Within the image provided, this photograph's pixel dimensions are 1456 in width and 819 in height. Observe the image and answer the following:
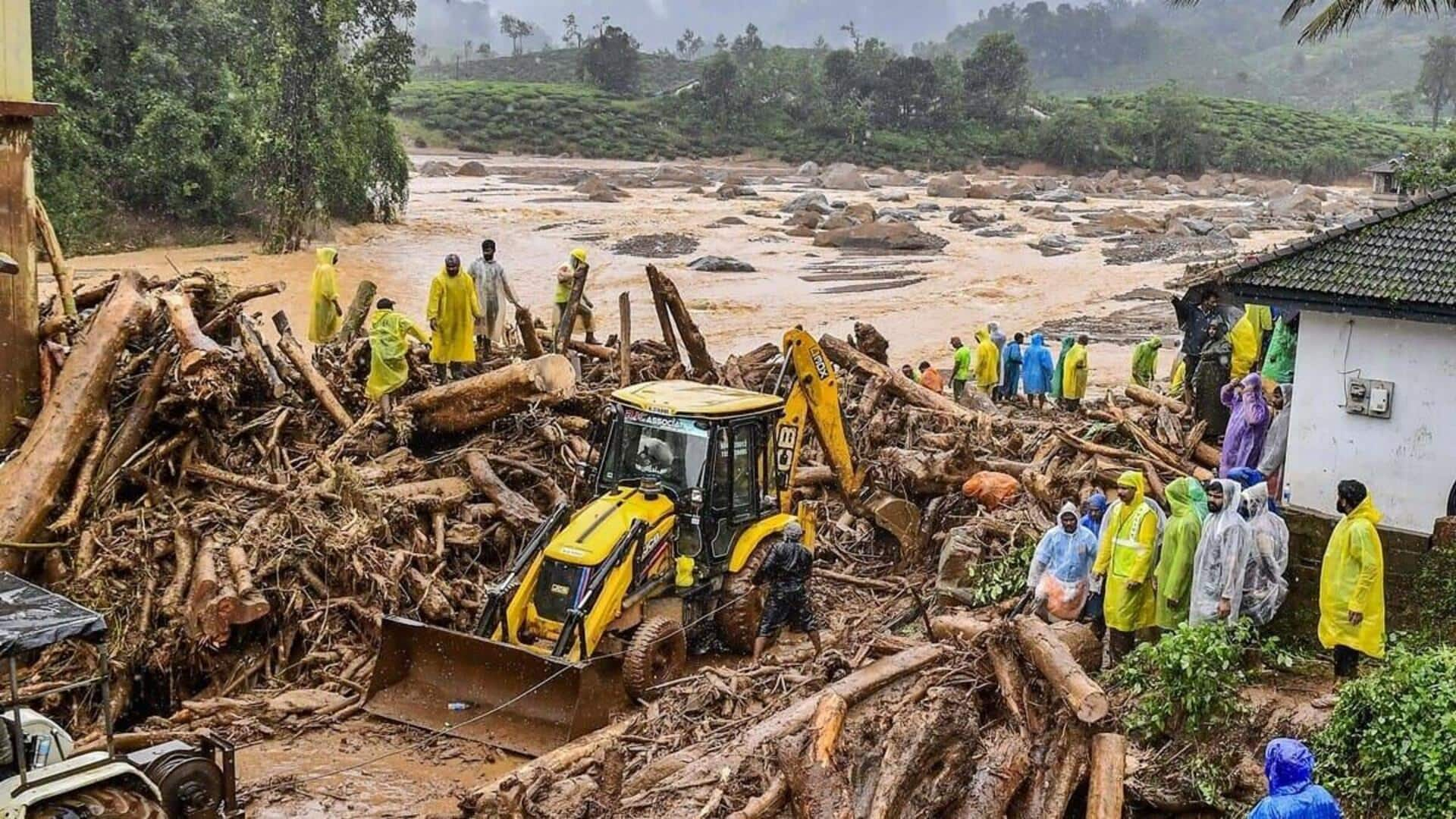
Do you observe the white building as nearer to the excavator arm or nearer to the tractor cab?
the excavator arm

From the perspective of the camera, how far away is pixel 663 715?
10.1 metres

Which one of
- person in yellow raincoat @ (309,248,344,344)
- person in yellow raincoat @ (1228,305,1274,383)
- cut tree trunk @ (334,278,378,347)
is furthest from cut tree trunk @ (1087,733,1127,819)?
person in yellow raincoat @ (309,248,344,344)

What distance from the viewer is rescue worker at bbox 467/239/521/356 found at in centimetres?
1789

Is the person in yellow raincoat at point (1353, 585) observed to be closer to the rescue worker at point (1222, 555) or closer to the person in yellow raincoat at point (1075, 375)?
the rescue worker at point (1222, 555)

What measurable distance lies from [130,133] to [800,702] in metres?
35.8

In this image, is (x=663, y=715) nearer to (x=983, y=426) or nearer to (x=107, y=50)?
(x=983, y=426)

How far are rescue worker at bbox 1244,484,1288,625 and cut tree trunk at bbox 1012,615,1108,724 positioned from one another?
8.14ft

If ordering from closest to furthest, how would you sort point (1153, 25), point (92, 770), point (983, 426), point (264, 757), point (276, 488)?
point (92, 770) → point (264, 757) → point (276, 488) → point (983, 426) → point (1153, 25)

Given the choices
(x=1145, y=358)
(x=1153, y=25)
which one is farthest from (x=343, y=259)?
(x=1153, y=25)

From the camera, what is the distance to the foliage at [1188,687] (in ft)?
30.5

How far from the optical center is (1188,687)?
933cm

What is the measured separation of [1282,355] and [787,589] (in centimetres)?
682

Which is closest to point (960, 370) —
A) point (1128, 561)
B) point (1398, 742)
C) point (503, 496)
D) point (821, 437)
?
point (821, 437)

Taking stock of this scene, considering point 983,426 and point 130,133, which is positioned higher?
point 130,133
